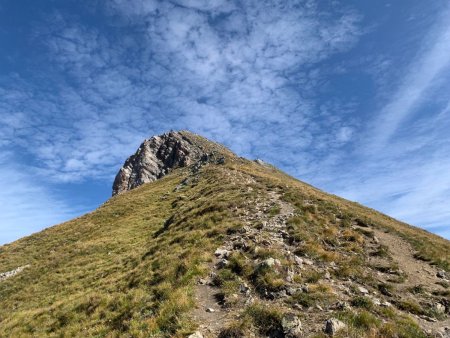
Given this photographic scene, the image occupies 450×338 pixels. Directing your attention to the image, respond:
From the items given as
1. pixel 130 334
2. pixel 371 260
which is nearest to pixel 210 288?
pixel 130 334

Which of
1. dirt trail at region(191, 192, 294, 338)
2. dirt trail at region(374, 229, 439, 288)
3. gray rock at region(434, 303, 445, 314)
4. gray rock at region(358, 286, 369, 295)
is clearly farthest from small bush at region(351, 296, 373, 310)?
dirt trail at region(374, 229, 439, 288)

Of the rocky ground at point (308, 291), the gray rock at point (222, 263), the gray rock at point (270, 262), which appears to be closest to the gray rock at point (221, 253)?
the rocky ground at point (308, 291)

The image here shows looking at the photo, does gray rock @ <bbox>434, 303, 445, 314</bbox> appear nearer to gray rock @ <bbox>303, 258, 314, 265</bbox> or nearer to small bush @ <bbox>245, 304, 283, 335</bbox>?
gray rock @ <bbox>303, 258, 314, 265</bbox>

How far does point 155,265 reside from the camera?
66.9ft

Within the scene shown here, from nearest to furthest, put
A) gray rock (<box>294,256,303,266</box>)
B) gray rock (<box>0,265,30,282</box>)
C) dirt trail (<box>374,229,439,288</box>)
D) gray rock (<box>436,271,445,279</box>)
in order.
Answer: gray rock (<box>294,256,303,266</box>), dirt trail (<box>374,229,439,288</box>), gray rock (<box>436,271,445,279</box>), gray rock (<box>0,265,30,282</box>)

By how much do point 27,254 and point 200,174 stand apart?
28.7 meters

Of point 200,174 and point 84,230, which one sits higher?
point 200,174

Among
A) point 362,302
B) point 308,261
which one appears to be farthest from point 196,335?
point 308,261

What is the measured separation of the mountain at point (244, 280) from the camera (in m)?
12.1

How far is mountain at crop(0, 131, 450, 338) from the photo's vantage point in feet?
39.7

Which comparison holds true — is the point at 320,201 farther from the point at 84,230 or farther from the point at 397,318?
the point at 84,230

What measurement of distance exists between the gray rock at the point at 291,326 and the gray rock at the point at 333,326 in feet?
2.81

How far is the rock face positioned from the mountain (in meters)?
68.1

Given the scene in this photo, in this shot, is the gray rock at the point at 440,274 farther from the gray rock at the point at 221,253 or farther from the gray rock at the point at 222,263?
the gray rock at the point at 222,263
